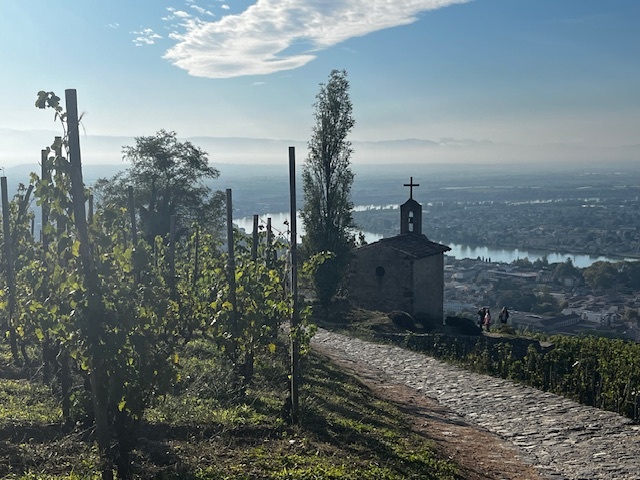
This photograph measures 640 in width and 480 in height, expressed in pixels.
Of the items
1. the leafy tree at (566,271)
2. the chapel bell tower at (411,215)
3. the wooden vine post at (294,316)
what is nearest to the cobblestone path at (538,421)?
the wooden vine post at (294,316)

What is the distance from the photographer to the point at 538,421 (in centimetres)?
1109

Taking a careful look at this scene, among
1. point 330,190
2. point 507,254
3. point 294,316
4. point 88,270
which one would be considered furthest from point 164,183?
point 507,254

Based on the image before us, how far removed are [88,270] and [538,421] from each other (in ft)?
29.8

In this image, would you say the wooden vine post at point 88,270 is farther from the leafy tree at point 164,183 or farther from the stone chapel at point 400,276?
the leafy tree at point 164,183

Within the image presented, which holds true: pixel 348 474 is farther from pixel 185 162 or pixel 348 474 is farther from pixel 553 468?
pixel 185 162

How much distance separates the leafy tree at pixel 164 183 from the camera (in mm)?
33344

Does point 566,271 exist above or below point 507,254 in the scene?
above

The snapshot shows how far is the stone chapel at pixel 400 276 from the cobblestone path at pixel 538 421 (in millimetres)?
8331

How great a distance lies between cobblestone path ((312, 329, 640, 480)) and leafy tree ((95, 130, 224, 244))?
66.8 ft

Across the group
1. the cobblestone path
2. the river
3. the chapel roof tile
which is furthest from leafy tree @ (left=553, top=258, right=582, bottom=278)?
the cobblestone path

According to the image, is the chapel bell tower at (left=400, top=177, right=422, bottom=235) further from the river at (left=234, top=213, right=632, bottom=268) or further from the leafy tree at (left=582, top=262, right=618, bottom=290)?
the river at (left=234, top=213, right=632, bottom=268)

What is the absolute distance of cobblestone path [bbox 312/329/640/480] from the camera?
891 centimetres

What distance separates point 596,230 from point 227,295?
11607 cm

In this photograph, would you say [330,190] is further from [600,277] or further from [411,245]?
[600,277]
